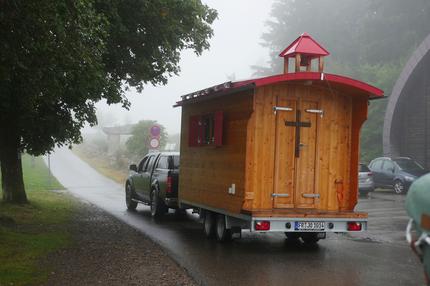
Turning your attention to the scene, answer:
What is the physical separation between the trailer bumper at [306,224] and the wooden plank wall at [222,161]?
603 mm

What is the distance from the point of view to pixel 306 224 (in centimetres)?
962

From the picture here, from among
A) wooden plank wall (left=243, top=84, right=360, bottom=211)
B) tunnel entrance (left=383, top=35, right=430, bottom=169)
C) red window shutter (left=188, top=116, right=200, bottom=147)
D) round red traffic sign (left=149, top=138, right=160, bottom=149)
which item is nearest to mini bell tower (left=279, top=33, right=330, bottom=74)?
wooden plank wall (left=243, top=84, right=360, bottom=211)

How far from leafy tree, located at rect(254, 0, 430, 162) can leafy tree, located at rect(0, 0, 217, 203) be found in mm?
24929

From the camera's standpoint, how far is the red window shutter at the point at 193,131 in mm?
12156

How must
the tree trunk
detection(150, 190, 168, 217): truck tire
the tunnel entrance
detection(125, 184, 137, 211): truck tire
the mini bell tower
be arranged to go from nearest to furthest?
the mini bell tower, detection(150, 190, 168, 217): truck tire, the tree trunk, detection(125, 184, 137, 211): truck tire, the tunnel entrance

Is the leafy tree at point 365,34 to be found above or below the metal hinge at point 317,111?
above

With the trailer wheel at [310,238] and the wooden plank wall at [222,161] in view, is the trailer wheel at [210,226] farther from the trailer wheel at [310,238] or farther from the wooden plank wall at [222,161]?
the trailer wheel at [310,238]

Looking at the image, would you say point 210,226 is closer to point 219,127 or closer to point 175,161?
point 219,127

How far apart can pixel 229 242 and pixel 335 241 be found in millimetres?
2214

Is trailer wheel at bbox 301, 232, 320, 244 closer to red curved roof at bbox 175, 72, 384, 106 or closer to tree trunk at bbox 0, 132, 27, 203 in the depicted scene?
red curved roof at bbox 175, 72, 384, 106

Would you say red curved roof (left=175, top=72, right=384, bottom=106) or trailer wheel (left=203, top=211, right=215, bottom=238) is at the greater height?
red curved roof (left=175, top=72, right=384, bottom=106)

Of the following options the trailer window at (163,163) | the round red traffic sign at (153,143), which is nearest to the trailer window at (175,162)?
the trailer window at (163,163)

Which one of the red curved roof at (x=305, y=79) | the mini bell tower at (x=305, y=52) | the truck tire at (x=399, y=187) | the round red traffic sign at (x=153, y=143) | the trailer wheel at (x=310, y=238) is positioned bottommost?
the trailer wheel at (x=310, y=238)

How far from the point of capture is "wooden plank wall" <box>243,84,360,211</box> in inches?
389
